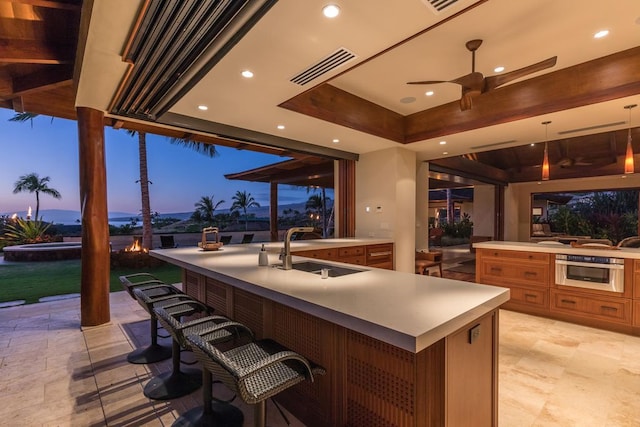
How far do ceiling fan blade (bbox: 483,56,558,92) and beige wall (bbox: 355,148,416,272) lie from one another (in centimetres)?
254

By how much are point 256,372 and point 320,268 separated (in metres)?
1.54

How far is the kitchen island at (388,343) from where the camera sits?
4.35 feet

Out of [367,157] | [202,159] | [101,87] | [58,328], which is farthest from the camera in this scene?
[202,159]

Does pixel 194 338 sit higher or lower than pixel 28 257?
higher

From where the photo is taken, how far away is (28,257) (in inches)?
347

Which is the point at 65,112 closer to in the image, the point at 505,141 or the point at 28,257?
the point at 505,141

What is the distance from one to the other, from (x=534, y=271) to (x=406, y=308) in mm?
3758

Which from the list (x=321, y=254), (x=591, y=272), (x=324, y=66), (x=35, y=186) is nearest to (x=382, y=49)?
(x=324, y=66)

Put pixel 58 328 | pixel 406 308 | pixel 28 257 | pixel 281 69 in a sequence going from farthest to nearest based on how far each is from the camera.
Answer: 1. pixel 28 257
2. pixel 58 328
3. pixel 281 69
4. pixel 406 308

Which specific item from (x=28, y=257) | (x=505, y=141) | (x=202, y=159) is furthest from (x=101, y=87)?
(x=202, y=159)

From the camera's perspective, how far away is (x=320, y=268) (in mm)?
2756

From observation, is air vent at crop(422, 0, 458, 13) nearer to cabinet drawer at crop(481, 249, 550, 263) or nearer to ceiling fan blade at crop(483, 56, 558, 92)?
ceiling fan blade at crop(483, 56, 558, 92)

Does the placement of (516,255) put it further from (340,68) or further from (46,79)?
(46,79)

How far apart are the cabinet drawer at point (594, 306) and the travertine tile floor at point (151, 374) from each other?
0.64ft
